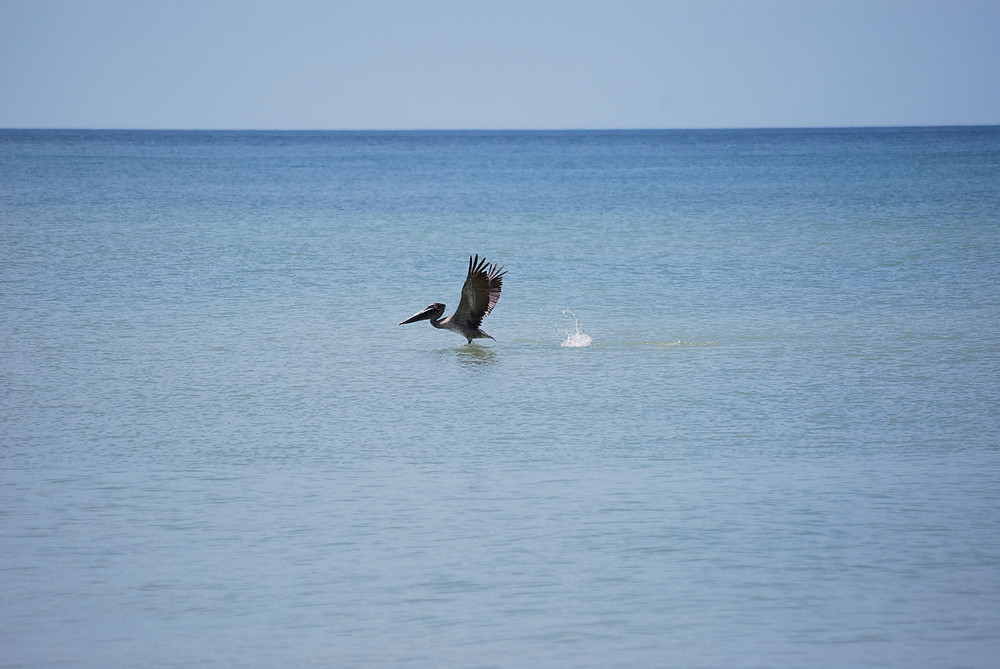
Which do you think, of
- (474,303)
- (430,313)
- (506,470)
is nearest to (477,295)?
(474,303)

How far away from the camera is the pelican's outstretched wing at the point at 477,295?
11.7 m

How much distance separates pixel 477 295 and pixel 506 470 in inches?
180

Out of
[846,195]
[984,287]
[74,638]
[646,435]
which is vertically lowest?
[74,638]

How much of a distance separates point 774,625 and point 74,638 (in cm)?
303

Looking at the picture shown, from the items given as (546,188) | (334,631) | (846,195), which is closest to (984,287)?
(334,631)

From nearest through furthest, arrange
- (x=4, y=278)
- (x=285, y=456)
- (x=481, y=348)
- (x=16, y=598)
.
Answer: (x=16, y=598), (x=285, y=456), (x=481, y=348), (x=4, y=278)

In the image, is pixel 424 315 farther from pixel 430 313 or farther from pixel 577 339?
pixel 577 339

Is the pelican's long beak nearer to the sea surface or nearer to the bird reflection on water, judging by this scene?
the sea surface

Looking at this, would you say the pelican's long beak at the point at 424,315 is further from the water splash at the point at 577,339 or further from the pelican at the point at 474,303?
the water splash at the point at 577,339

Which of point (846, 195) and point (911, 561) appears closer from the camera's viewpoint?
point (911, 561)

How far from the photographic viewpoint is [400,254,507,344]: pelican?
11703mm

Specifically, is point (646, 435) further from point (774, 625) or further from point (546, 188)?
point (546, 188)

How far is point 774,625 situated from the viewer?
5.21 meters

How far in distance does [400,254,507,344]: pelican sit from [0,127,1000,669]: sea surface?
227mm
